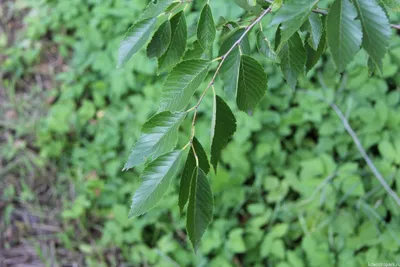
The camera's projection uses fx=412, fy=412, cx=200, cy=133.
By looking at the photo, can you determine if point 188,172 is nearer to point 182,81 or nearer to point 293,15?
point 182,81

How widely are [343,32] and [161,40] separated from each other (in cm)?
29

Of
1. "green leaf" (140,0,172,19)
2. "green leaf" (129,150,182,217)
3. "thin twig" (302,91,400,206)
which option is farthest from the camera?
"thin twig" (302,91,400,206)

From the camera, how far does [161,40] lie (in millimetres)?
622

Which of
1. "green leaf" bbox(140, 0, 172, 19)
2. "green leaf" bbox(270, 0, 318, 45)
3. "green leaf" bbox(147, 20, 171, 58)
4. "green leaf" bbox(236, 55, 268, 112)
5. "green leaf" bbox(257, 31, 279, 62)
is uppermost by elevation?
"green leaf" bbox(270, 0, 318, 45)

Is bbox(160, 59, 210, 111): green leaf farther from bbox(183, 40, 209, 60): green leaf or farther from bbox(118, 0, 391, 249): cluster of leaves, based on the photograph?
bbox(183, 40, 209, 60): green leaf

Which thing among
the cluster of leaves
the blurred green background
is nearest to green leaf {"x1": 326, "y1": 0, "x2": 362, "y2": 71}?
the cluster of leaves

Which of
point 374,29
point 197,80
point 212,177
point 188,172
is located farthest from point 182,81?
point 212,177

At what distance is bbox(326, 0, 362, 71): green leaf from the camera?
16.6 inches

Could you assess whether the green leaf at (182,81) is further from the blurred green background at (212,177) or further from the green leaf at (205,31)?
the blurred green background at (212,177)

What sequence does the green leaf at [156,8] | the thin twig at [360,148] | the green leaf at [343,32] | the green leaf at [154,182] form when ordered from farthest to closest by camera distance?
1. the thin twig at [360,148]
2. the green leaf at [156,8]
3. the green leaf at [154,182]
4. the green leaf at [343,32]

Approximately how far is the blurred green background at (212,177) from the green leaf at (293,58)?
1.21 m

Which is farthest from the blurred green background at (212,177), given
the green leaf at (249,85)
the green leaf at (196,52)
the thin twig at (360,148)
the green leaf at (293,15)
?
the green leaf at (293,15)

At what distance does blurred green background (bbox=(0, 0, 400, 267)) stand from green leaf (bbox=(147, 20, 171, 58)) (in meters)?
1.19

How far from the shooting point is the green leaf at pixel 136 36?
61cm
